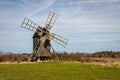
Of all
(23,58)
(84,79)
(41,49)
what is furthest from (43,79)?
(23,58)

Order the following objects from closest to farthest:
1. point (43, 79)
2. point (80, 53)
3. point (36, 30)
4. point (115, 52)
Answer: point (43, 79), point (36, 30), point (80, 53), point (115, 52)

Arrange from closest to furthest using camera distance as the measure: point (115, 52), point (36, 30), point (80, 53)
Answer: point (36, 30)
point (80, 53)
point (115, 52)

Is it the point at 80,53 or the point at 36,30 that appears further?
the point at 80,53

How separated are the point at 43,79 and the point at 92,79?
4.15 meters

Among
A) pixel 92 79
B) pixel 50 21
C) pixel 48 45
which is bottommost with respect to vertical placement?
pixel 92 79

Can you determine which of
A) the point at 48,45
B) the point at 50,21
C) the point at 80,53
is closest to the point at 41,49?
the point at 48,45

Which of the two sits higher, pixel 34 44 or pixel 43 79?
pixel 34 44

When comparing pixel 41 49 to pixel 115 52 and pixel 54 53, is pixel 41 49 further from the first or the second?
pixel 115 52

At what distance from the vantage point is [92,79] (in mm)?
29609

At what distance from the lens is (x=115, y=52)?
81.7 meters

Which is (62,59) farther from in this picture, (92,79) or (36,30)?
(92,79)

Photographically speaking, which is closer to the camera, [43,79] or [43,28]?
[43,79]

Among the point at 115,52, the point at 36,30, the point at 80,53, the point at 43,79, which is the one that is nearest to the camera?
the point at 43,79

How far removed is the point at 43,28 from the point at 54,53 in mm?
5160
